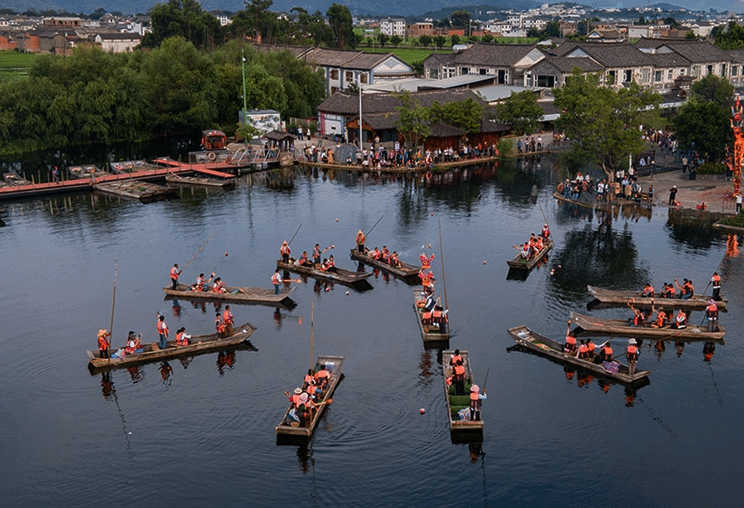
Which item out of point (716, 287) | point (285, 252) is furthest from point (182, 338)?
point (716, 287)

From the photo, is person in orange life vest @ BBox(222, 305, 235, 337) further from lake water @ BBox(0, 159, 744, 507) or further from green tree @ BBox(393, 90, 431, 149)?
green tree @ BBox(393, 90, 431, 149)

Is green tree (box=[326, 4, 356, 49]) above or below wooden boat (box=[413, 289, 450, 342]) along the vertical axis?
above

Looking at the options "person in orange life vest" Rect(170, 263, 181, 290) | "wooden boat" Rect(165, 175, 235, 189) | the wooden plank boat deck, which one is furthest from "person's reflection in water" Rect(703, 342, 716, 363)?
the wooden plank boat deck

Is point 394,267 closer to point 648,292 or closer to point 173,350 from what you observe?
point 648,292

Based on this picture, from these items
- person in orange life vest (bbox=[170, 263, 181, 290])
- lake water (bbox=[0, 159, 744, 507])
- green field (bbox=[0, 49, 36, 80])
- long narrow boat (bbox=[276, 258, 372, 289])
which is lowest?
lake water (bbox=[0, 159, 744, 507])

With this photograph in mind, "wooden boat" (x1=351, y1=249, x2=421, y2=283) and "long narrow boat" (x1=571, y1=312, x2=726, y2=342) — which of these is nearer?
"long narrow boat" (x1=571, y1=312, x2=726, y2=342)

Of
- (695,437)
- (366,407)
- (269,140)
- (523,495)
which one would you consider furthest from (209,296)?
(269,140)
